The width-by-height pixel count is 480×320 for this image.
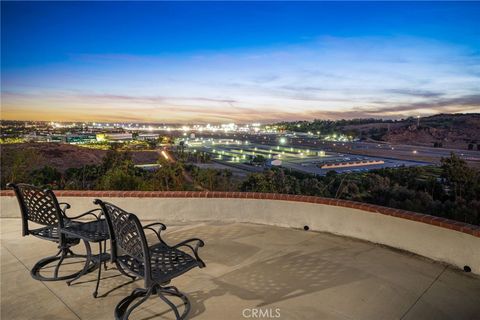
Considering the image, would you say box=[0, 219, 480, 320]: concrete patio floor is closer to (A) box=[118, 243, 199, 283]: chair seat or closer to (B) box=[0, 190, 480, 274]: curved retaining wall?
(B) box=[0, 190, 480, 274]: curved retaining wall

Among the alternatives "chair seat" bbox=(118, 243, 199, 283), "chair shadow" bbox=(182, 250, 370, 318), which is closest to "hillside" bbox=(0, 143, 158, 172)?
"chair seat" bbox=(118, 243, 199, 283)

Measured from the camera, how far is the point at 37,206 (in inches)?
117

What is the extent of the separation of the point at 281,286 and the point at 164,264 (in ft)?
4.06

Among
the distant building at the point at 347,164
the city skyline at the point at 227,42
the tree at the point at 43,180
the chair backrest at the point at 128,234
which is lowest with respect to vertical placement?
the distant building at the point at 347,164

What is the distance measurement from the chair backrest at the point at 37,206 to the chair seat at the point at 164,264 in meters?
1.00

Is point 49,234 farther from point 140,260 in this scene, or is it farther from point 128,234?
point 140,260

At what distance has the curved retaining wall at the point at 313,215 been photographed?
3518mm

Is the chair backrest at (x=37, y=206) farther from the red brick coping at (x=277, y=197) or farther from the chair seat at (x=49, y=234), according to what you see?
the red brick coping at (x=277, y=197)

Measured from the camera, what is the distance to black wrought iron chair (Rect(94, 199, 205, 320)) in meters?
2.17

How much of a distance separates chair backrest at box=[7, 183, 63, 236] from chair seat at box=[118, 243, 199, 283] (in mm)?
1000

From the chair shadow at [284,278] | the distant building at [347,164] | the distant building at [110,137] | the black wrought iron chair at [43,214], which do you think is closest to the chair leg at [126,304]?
the chair shadow at [284,278]

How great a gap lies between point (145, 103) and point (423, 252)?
4147 centimetres

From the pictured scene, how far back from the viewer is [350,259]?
3.67m

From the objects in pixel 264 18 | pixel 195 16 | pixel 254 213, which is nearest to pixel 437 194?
pixel 264 18
